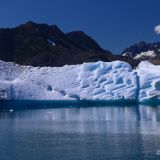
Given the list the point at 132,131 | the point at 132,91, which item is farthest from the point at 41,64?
the point at 132,131

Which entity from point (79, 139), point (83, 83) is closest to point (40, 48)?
point (83, 83)

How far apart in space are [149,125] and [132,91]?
12769 mm

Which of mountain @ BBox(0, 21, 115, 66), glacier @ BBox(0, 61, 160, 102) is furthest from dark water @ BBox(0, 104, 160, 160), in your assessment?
mountain @ BBox(0, 21, 115, 66)

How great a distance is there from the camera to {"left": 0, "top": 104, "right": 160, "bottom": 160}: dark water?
42.7 ft

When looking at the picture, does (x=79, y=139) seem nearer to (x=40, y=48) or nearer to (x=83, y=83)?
(x=83, y=83)

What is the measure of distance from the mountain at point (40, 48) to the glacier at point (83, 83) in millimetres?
6133

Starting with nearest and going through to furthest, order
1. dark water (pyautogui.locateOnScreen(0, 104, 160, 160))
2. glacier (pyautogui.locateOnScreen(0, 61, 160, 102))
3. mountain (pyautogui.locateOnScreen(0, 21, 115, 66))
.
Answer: dark water (pyautogui.locateOnScreen(0, 104, 160, 160)) < glacier (pyautogui.locateOnScreen(0, 61, 160, 102)) < mountain (pyautogui.locateOnScreen(0, 21, 115, 66))

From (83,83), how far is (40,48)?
619 inches

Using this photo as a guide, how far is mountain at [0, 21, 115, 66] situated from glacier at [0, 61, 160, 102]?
6133 mm

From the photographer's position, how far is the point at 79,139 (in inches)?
623

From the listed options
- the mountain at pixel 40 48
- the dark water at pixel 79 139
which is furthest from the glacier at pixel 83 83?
the dark water at pixel 79 139

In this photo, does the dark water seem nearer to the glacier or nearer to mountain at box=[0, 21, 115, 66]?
the glacier

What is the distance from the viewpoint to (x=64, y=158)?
12609mm

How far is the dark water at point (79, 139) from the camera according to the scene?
13.0 metres
